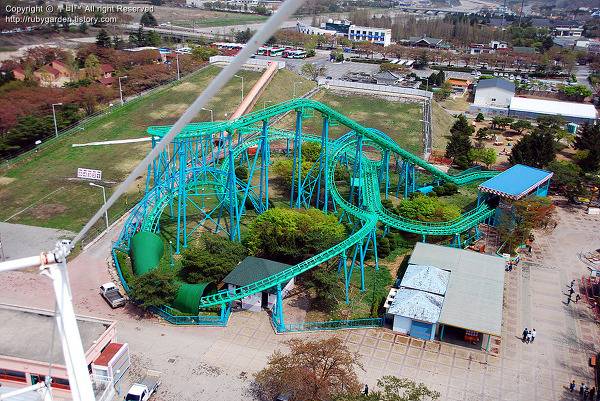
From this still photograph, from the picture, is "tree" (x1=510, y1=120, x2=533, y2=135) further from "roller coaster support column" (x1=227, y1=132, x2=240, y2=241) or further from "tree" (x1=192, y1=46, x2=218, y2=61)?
"tree" (x1=192, y1=46, x2=218, y2=61)

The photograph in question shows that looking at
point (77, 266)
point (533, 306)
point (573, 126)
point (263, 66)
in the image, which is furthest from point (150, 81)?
point (533, 306)

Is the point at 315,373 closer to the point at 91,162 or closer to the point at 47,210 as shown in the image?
the point at 47,210

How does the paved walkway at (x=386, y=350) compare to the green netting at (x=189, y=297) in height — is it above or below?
below

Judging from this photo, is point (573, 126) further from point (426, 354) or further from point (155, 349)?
point (155, 349)

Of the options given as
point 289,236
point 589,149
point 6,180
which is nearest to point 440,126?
point 589,149

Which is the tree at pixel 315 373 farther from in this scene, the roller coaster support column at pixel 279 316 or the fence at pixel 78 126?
the fence at pixel 78 126

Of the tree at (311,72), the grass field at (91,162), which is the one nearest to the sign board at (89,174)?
the grass field at (91,162)
